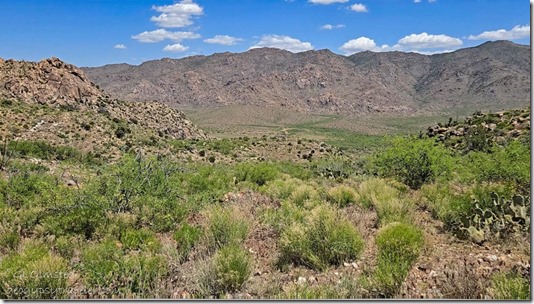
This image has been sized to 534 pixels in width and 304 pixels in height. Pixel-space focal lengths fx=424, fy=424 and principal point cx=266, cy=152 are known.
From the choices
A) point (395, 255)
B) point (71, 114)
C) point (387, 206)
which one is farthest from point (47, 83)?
point (395, 255)

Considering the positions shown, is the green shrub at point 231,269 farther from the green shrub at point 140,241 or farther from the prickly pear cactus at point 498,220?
the prickly pear cactus at point 498,220

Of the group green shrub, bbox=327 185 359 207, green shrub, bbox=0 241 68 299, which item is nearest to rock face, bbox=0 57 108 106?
green shrub, bbox=327 185 359 207

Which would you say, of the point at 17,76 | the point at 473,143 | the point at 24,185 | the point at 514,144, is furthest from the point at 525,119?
the point at 17,76

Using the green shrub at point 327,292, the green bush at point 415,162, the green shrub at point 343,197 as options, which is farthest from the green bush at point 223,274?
the green bush at point 415,162

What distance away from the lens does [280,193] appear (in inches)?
574

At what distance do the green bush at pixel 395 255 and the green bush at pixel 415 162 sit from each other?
11486mm

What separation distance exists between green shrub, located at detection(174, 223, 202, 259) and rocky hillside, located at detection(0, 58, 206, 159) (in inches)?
1495

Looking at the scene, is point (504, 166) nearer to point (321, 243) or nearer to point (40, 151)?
point (321, 243)

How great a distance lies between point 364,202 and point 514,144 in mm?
9093

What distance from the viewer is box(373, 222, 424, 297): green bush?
5387 millimetres

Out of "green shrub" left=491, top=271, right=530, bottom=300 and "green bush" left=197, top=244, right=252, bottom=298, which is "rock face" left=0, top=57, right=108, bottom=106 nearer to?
"green bush" left=197, top=244, right=252, bottom=298

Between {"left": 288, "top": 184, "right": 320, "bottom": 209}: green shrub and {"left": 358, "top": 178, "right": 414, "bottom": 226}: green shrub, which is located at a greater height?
{"left": 358, "top": 178, "right": 414, "bottom": 226}: green shrub

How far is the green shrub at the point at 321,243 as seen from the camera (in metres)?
6.80

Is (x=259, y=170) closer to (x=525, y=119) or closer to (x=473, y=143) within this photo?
(x=473, y=143)
